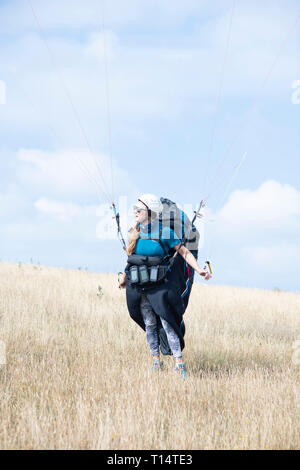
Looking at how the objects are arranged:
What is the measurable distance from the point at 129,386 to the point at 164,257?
1654 millimetres

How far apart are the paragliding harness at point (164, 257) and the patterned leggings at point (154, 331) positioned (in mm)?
370

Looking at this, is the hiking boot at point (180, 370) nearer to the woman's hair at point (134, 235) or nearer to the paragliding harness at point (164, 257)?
the paragliding harness at point (164, 257)

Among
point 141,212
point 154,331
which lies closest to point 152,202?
point 141,212

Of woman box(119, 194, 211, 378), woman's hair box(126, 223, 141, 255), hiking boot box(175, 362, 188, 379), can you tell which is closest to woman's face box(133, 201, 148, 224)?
woman box(119, 194, 211, 378)

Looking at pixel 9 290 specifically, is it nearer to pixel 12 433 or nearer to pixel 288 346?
pixel 288 346

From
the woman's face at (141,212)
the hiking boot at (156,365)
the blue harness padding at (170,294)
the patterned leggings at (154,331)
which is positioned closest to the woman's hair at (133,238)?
the woman's face at (141,212)

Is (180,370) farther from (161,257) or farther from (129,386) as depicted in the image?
(161,257)

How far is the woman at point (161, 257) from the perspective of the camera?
6.43 m

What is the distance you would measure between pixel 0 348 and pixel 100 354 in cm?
158

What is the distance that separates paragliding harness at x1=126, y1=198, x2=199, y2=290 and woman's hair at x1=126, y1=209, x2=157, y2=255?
3.1 inches

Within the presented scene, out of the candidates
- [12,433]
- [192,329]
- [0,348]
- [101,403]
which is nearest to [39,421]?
[12,433]

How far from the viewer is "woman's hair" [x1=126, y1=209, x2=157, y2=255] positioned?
21.2 feet

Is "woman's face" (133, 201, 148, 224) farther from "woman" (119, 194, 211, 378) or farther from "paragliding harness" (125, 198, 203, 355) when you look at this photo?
"paragliding harness" (125, 198, 203, 355)

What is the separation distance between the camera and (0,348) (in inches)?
316
